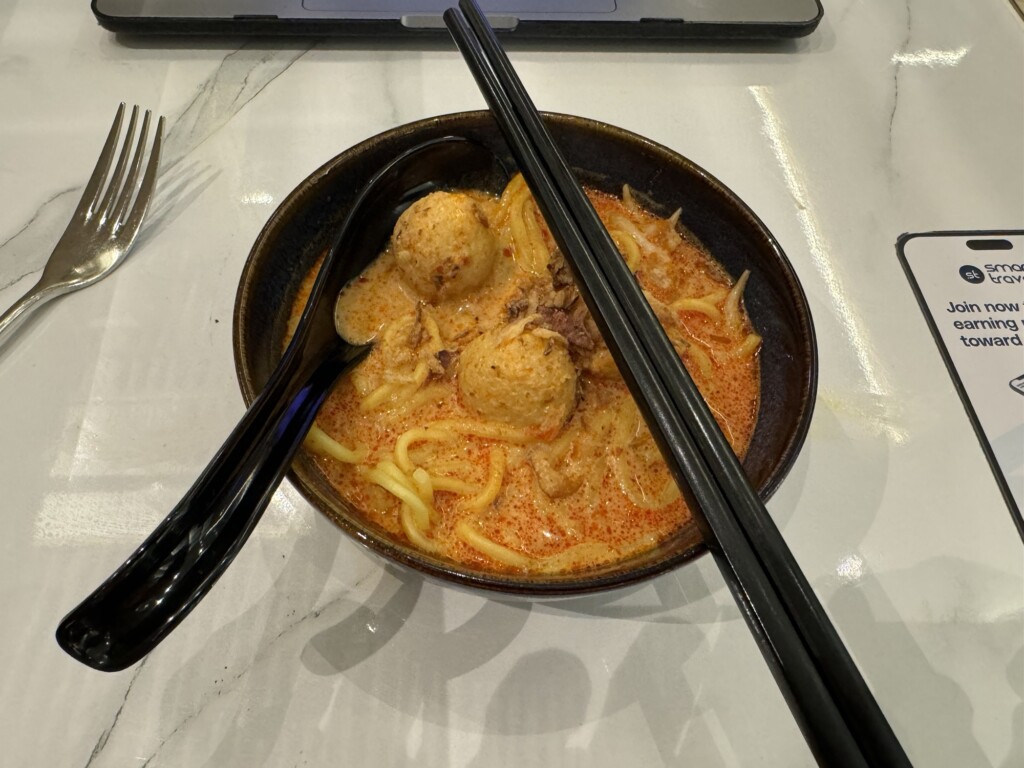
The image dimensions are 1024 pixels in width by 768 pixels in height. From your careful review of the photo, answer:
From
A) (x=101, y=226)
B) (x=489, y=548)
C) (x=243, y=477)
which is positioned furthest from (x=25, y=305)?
(x=489, y=548)

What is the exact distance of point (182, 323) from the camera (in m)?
1.66

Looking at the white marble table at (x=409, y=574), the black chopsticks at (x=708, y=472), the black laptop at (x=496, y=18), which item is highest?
the black laptop at (x=496, y=18)

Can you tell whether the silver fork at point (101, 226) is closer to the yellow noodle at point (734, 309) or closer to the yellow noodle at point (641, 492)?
the yellow noodle at point (641, 492)

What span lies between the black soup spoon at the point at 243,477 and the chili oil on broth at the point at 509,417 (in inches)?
3.1

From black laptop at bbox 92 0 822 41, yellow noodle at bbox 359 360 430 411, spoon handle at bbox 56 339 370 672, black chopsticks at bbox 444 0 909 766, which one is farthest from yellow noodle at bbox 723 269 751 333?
black laptop at bbox 92 0 822 41

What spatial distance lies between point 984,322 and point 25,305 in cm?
254

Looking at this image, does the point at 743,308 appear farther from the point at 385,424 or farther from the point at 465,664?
the point at 465,664

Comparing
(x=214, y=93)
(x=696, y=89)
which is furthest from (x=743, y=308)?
(x=214, y=93)

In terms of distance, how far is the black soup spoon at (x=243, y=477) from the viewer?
0.79 m

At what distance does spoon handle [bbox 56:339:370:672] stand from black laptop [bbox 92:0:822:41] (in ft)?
5.43

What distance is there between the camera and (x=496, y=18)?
2211 millimetres

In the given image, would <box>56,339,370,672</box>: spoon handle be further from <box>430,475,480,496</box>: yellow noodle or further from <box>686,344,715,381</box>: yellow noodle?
<box>686,344,715,381</box>: yellow noodle

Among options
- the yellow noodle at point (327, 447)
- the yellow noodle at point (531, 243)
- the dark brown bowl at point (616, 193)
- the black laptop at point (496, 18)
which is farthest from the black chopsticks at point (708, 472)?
the black laptop at point (496, 18)

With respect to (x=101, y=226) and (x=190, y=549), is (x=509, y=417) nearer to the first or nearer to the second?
(x=190, y=549)
